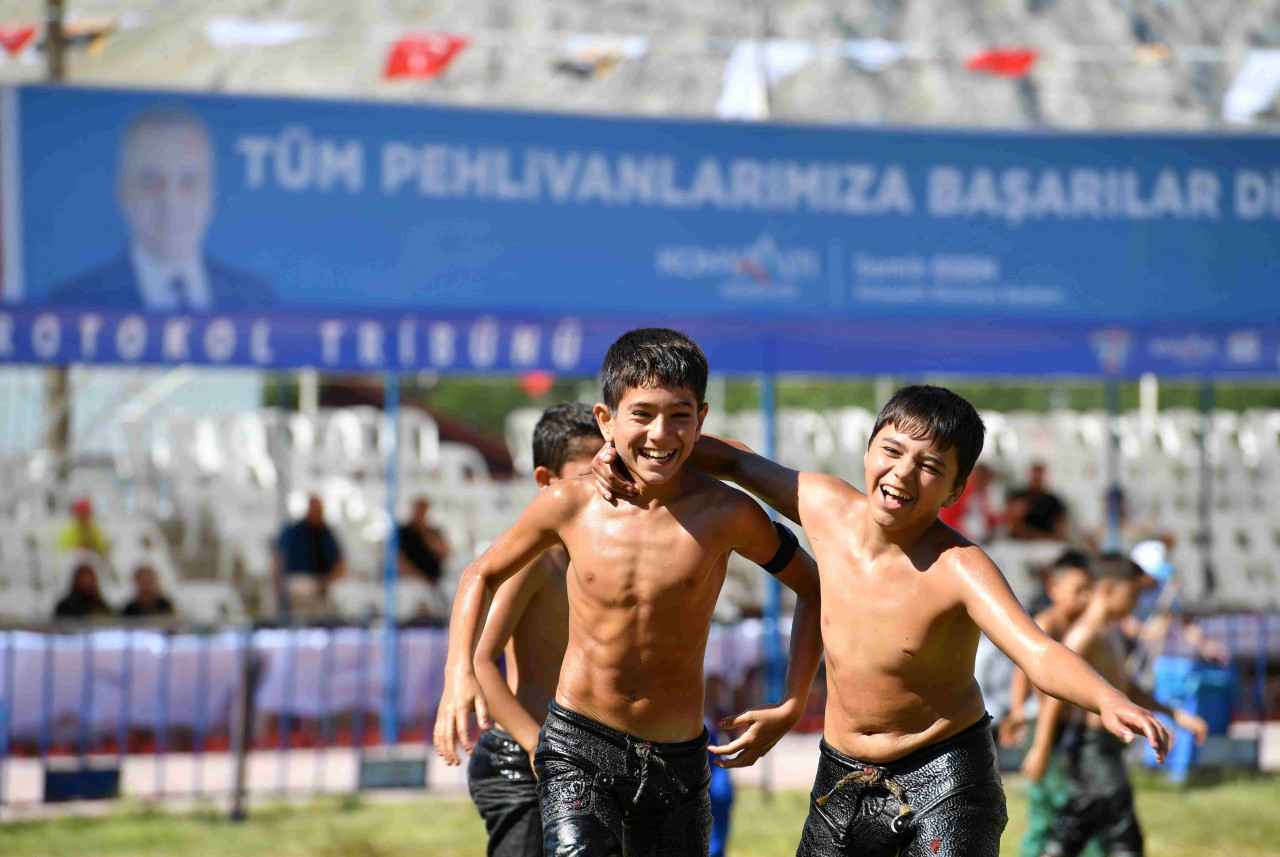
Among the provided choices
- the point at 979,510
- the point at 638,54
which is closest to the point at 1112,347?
the point at 979,510

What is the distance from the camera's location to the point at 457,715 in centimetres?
311

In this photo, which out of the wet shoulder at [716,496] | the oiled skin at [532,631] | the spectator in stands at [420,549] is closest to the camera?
the wet shoulder at [716,496]

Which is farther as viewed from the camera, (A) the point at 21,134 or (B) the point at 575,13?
(B) the point at 575,13

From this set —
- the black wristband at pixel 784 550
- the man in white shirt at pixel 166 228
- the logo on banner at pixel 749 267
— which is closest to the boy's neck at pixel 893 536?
the black wristband at pixel 784 550

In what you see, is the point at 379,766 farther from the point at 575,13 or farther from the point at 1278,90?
the point at 575,13

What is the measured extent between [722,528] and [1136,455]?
11.3 m

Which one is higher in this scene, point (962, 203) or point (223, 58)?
point (223, 58)

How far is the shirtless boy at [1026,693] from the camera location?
555 centimetres

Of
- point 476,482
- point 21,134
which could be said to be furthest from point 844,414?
point 21,134

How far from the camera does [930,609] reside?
3359 mm

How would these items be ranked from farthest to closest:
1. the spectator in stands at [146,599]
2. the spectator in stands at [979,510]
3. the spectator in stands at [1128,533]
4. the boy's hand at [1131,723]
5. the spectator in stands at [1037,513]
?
the spectator in stands at [979,510]
the spectator in stands at [1128,533]
the spectator in stands at [1037,513]
the spectator in stands at [146,599]
the boy's hand at [1131,723]

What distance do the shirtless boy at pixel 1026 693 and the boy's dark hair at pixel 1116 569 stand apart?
0.21 m

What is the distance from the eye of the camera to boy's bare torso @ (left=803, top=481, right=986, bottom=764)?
3377 millimetres

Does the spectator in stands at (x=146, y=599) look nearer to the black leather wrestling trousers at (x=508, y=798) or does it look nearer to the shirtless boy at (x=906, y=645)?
the black leather wrestling trousers at (x=508, y=798)
